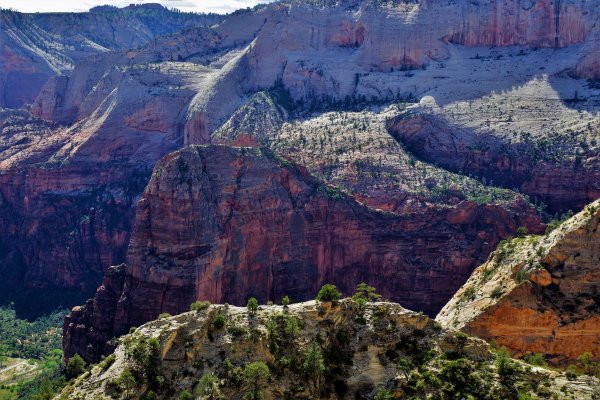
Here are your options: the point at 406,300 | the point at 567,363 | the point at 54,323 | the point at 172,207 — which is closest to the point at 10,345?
the point at 54,323

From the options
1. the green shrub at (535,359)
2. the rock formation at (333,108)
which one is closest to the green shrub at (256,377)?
the green shrub at (535,359)

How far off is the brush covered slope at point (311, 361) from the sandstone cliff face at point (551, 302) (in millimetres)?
20325

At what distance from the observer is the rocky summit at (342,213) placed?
7719 centimetres

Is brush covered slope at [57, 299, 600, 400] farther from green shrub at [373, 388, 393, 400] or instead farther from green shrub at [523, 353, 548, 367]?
green shrub at [523, 353, 548, 367]

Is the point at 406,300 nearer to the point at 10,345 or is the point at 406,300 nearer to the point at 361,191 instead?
the point at 361,191

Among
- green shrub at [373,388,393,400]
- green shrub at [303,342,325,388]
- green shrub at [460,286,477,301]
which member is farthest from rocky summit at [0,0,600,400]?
green shrub at [460,286,477,301]

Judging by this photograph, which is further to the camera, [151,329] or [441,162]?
[441,162]

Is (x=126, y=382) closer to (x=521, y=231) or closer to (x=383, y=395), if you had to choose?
(x=383, y=395)

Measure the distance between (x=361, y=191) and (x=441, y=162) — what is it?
763 inches

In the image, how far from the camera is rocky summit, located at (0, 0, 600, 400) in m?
77.2

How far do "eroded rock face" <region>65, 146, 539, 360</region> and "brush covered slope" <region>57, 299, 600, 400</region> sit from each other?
47125mm

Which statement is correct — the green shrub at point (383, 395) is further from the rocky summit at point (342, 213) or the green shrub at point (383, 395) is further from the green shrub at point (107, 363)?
the green shrub at point (107, 363)

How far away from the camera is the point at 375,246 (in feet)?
454

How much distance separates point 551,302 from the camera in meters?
99.5
